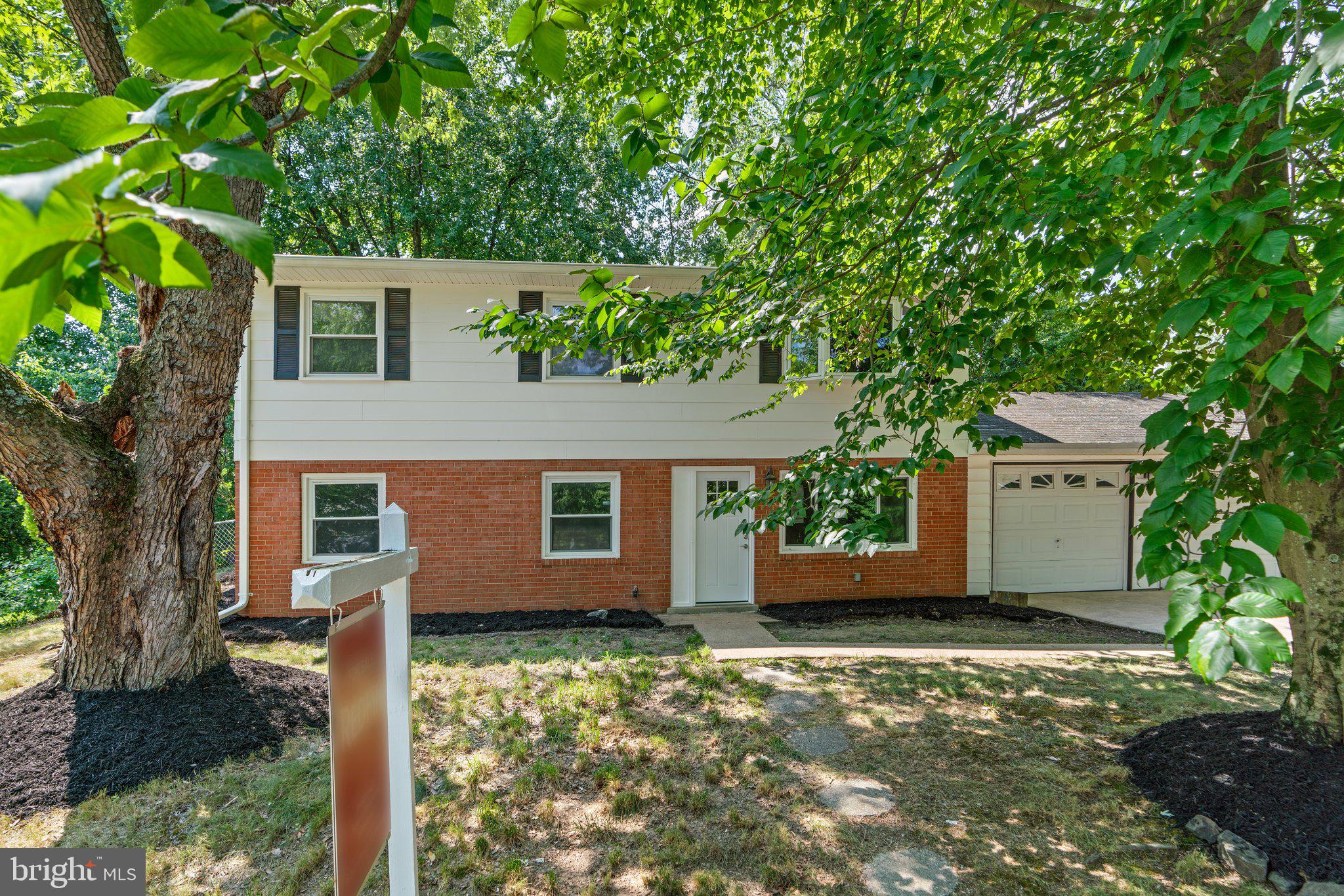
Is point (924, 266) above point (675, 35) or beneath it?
beneath

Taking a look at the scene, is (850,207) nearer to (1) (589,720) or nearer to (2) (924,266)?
(2) (924,266)

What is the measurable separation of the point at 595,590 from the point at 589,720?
437 centimetres

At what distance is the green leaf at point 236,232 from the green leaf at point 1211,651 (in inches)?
62.7

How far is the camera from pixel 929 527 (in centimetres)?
1059

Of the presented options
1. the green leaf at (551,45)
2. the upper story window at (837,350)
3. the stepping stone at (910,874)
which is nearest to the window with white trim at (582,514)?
the upper story window at (837,350)

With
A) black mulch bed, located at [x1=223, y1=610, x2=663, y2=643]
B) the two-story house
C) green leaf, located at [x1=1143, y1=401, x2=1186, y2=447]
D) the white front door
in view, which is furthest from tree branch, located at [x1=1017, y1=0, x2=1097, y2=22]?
black mulch bed, located at [x1=223, y1=610, x2=663, y2=643]

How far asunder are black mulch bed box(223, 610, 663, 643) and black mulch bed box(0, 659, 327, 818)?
3.12 m

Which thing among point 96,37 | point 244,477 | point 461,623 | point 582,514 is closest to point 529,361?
point 582,514

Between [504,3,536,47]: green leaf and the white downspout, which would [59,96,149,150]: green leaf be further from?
the white downspout

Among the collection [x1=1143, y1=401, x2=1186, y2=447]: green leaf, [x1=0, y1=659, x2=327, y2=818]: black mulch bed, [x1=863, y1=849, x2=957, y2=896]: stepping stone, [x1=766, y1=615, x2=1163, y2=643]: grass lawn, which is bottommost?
[x1=766, y1=615, x2=1163, y2=643]: grass lawn

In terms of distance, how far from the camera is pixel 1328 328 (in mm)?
1598

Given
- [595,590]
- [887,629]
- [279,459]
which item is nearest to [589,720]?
[595,590]

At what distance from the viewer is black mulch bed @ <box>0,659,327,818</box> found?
4168 mm

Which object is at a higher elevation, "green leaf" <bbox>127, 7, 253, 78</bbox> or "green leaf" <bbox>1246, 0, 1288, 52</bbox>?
"green leaf" <bbox>1246, 0, 1288, 52</bbox>
